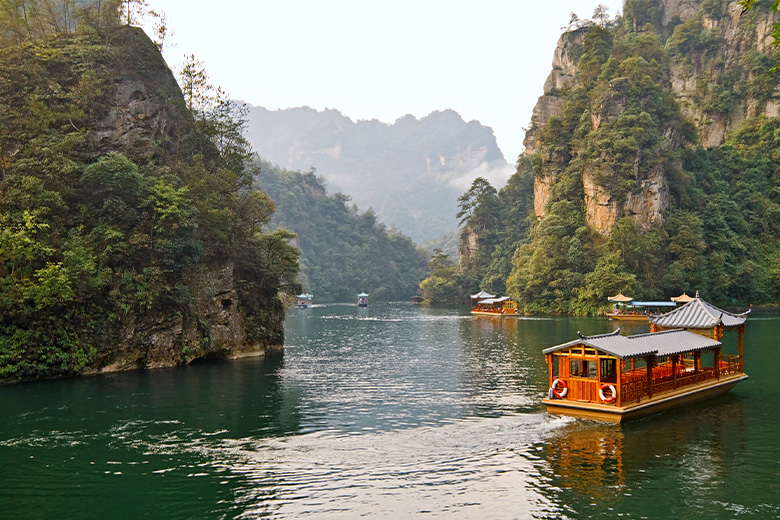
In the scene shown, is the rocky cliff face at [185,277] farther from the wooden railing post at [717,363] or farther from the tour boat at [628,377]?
the wooden railing post at [717,363]

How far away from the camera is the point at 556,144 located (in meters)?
113

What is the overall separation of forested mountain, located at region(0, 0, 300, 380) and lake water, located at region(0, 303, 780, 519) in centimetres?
365

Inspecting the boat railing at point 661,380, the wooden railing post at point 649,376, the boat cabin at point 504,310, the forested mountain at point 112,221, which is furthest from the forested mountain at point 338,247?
the wooden railing post at point 649,376

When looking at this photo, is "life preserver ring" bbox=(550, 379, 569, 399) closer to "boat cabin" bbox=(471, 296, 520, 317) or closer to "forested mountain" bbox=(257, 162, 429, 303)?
"boat cabin" bbox=(471, 296, 520, 317)

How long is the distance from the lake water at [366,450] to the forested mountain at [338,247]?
126 metres

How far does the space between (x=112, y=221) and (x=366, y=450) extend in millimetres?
27614

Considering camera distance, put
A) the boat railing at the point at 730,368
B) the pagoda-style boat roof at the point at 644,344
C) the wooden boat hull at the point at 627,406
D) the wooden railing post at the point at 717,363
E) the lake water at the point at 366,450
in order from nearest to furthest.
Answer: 1. the lake water at the point at 366,450
2. the wooden boat hull at the point at 627,406
3. the pagoda-style boat roof at the point at 644,344
4. the wooden railing post at the point at 717,363
5. the boat railing at the point at 730,368

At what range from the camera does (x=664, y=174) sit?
99.6 metres

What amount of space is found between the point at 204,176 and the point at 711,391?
38378 millimetres

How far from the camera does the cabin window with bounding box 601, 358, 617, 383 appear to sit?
27734mm

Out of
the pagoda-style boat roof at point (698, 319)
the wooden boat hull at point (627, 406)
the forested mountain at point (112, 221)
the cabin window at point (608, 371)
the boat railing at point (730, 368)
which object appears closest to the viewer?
the wooden boat hull at point (627, 406)

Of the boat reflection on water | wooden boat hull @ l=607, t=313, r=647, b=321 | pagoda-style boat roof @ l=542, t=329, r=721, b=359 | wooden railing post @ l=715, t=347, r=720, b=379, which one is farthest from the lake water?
wooden boat hull @ l=607, t=313, r=647, b=321

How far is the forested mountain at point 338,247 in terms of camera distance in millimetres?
170500

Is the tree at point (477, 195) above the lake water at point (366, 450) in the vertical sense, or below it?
above
